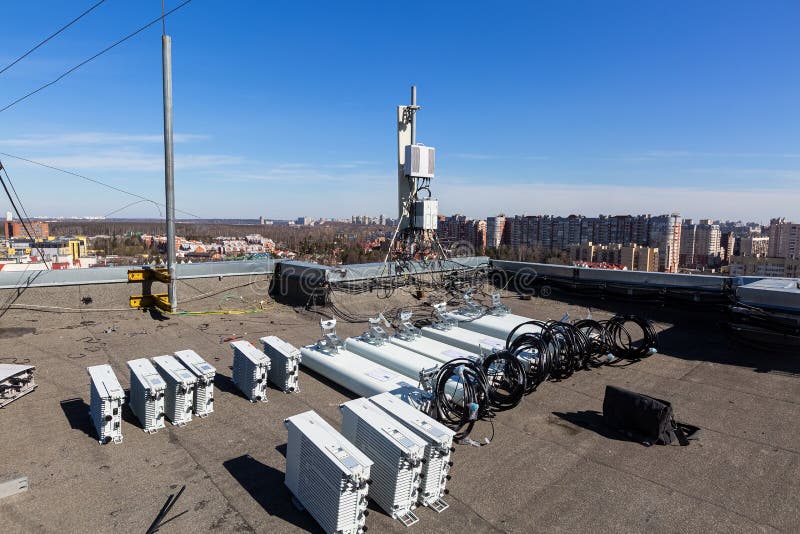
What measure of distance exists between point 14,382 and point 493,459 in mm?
7477

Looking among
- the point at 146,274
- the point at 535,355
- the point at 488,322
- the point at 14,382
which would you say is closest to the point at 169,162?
the point at 146,274

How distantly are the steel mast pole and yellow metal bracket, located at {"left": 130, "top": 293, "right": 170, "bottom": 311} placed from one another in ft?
0.63

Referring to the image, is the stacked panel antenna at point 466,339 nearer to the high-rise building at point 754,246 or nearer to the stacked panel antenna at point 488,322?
the stacked panel antenna at point 488,322

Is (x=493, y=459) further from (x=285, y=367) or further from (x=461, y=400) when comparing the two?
(x=285, y=367)

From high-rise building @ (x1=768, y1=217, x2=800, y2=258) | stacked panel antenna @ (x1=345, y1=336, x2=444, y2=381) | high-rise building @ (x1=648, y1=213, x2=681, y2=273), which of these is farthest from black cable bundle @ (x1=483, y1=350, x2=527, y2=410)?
high-rise building @ (x1=768, y1=217, x2=800, y2=258)

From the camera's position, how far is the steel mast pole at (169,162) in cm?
1192

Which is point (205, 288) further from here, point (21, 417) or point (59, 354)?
point (21, 417)

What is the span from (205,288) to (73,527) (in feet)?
32.6

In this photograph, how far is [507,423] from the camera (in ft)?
21.8

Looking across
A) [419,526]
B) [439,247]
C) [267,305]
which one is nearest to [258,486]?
[419,526]

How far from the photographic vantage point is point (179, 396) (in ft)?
20.8

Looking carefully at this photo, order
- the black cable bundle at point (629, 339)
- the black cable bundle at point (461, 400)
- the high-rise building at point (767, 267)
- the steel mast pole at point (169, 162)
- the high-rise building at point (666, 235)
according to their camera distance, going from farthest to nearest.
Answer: the high-rise building at point (666, 235) → the high-rise building at point (767, 267) → the steel mast pole at point (169, 162) → the black cable bundle at point (629, 339) → the black cable bundle at point (461, 400)

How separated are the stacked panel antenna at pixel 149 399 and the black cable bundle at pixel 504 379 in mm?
4755

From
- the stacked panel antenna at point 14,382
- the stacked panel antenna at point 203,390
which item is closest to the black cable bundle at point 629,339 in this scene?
the stacked panel antenna at point 203,390
